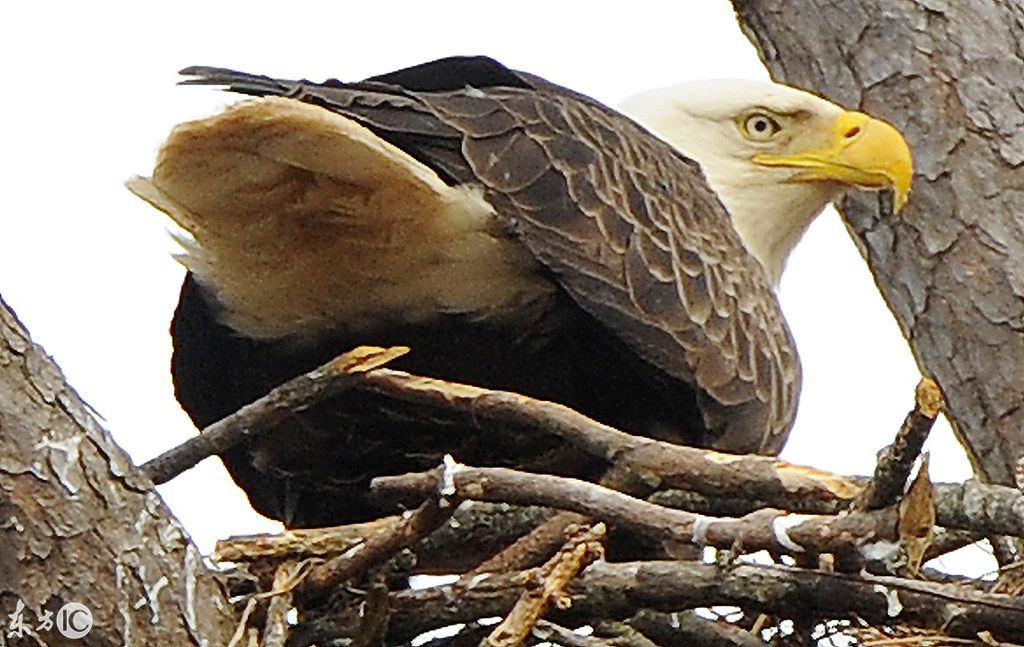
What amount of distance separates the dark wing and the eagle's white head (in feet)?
1.66

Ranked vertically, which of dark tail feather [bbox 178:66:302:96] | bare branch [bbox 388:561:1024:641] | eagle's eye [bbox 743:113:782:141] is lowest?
bare branch [bbox 388:561:1024:641]

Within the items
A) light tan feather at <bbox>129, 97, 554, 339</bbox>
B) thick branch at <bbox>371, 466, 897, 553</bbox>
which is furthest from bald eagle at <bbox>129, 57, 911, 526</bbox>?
thick branch at <bbox>371, 466, 897, 553</bbox>

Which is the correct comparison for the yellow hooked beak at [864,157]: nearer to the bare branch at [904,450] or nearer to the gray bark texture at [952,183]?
the gray bark texture at [952,183]

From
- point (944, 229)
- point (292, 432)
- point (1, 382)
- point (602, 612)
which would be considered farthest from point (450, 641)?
point (944, 229)

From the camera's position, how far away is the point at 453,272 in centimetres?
382

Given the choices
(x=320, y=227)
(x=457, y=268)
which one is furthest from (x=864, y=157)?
(x=320, y=227)

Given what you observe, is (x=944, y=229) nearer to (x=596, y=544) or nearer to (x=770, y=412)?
(x=770, y=412)

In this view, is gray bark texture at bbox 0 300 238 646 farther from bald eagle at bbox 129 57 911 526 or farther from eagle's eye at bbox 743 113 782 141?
eagle's eye at bbox 743 113 782 141

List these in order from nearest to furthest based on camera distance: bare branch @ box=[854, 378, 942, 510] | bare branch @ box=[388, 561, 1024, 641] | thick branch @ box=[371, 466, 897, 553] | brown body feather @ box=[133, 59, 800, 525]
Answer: bare branch @ box=[854, 378, 942, 510] < thick branch @ box=[371, 466, 897, 553] < bare branch @ box=[388, 561, 1024, 641] < brown body feather @ box=[133, 59, 800, 525]

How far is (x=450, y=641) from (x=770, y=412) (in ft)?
2.86

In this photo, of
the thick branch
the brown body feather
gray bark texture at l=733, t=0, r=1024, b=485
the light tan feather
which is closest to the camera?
the thick branch

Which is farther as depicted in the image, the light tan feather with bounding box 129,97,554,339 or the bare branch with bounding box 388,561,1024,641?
the light tan feather with bounding box 129,97,554,339

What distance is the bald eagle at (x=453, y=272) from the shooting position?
3604mm

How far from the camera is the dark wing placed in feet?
12.3
